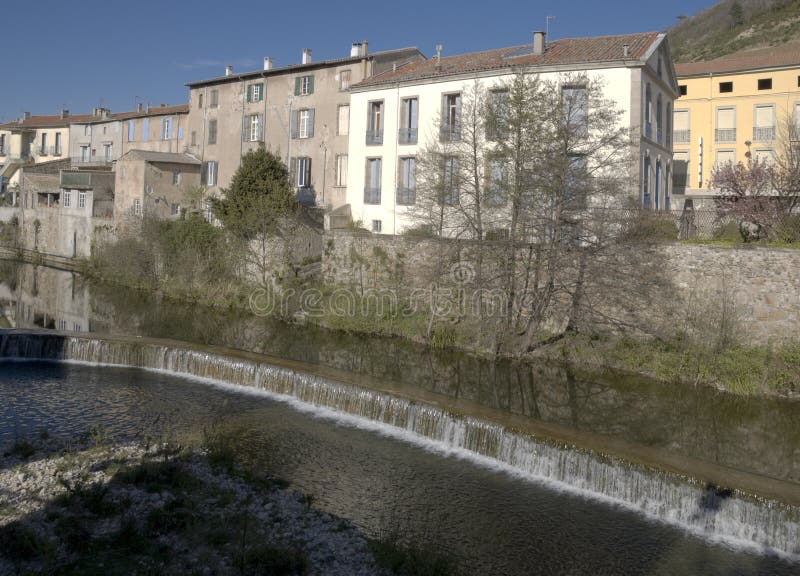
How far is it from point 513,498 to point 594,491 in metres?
1.36

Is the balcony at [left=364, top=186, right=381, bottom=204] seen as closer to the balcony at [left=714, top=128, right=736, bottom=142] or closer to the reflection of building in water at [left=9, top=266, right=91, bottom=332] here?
the reflection of building in water at [left=9, top=266, right=91, bottom=332]

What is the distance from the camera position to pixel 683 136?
3459cm

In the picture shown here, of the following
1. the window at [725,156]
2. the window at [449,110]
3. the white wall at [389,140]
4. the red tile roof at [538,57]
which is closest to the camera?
the red tile roof at [538,57]

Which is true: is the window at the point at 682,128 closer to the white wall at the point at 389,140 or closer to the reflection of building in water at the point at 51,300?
the white wall at the point at 389,140

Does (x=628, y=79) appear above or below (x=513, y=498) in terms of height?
above

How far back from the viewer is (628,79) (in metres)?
21.5

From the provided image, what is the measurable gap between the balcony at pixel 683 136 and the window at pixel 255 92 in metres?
20.5

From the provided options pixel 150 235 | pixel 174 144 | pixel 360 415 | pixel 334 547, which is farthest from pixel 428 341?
pixel 174 144

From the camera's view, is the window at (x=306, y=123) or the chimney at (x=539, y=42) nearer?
the chimney at (x=539, y=42)

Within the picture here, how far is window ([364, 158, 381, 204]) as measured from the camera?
88.7 feet

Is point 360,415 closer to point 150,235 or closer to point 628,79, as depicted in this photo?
point 628,79

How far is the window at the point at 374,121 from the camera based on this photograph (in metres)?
27.1

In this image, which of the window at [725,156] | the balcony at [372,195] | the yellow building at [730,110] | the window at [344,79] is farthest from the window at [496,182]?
the window at [725,156]

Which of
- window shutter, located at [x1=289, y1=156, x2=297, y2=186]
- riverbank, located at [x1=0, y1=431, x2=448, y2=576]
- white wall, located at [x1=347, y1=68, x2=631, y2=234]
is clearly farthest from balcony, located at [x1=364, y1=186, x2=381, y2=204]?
riverbank, located at [x1=0, y1=431, x2=448, y2=576]
